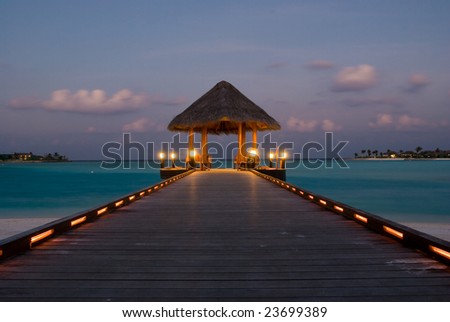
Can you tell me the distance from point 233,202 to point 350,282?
4.45 metres

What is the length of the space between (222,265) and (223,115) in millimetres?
13732

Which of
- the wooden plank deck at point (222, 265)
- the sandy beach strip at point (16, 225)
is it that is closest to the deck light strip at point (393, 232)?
the wooden plank deck at point (222, 265)

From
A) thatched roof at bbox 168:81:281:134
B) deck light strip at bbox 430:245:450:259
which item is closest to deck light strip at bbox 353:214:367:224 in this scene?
deck light strip at bbox 430:245:450:259

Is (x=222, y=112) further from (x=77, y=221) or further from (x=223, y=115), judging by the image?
(x=77, y=221)

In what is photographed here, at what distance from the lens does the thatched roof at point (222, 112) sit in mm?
17062

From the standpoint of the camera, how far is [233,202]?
23.5 feet

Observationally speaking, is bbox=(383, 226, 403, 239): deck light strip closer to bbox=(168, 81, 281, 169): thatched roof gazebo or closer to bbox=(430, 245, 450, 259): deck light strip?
bbox=(430, 245, 450, 259): deck light strip

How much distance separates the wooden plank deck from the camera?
2.58 m

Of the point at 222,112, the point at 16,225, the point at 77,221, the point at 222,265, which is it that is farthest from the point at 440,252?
the point at 222,112

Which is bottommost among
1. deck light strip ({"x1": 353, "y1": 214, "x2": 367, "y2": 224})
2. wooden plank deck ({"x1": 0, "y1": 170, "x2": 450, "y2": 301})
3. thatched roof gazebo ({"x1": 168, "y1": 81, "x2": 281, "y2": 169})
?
wooden plank deck ({"x1": 0, "y1": 170, "x2": 450, "y2": 301})

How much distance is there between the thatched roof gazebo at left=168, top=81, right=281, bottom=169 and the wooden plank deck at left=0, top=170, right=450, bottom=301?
12.0 m

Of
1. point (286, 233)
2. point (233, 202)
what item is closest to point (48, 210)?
point (233, 202)

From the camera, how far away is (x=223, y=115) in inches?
658
